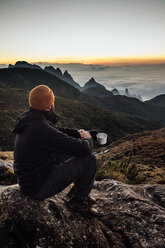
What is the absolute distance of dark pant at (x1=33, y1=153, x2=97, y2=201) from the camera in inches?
134

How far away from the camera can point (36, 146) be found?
10.3 feet

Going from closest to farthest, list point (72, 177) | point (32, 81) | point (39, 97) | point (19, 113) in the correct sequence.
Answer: point (39, 97), point (72, 177), point (19, 113), point (32, 81)

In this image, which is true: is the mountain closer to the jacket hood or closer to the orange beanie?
the jacket hood

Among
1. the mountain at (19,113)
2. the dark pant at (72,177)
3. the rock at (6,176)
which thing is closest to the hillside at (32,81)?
the mountain at (19,113)

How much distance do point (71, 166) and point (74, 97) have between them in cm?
17956

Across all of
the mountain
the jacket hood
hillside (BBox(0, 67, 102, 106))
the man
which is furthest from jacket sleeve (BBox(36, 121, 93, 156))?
hillside (BBox(0, 67, 102, 106))

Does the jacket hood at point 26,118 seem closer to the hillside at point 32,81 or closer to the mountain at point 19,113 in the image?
the mountain at point 19,113

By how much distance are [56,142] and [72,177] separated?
944 millimetres

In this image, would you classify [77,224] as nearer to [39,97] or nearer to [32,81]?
[39,97]

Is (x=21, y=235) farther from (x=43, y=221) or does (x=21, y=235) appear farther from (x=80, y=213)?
(x=80, y=213)

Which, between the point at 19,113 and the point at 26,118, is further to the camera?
the point at 19,113

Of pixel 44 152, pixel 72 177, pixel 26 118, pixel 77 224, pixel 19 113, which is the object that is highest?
pixel 26 118

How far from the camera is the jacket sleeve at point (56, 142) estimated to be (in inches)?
122

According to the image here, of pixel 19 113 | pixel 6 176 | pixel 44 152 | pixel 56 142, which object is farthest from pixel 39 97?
pixel 19 113
